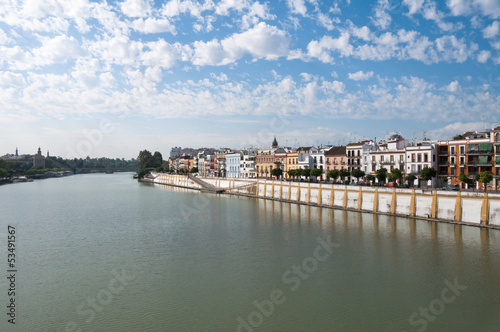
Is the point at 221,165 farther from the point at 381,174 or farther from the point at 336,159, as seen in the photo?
the point at 381,174

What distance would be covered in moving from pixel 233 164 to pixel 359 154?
126ft

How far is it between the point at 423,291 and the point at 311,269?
19.9ft

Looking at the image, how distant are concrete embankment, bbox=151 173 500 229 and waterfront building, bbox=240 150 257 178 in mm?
17841

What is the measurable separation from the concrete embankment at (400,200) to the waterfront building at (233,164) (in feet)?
76.2

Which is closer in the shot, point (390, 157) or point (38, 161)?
point (390, 157)

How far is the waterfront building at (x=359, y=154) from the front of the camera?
2179 inches

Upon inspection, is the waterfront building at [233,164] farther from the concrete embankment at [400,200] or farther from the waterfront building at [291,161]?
the concrete embankment at [400,200]

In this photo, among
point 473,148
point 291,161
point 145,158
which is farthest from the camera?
point 145,158

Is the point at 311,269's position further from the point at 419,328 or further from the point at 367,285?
the point at 419,328

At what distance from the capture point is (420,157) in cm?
4612

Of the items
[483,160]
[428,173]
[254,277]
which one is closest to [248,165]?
[428,173]

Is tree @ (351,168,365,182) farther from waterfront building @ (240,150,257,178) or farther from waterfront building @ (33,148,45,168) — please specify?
waterfront building @ (33,148,45,168)

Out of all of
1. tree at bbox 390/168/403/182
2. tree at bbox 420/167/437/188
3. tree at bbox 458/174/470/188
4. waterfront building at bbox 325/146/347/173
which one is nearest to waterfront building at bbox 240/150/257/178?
waterfront building at bbox 325/146/347/173

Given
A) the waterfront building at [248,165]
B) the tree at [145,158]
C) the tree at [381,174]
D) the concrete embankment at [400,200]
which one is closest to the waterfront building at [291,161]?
the concrete embankment at [400,200]
